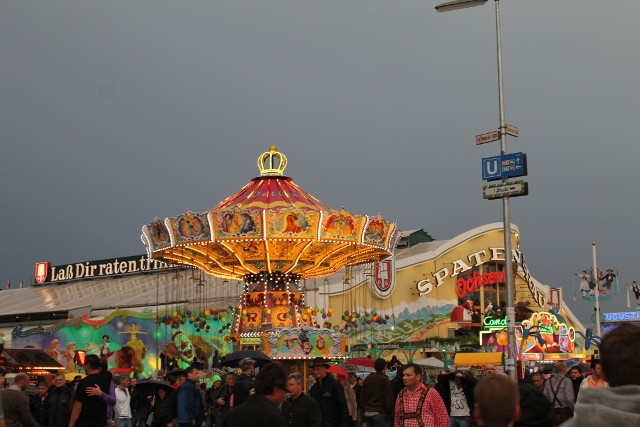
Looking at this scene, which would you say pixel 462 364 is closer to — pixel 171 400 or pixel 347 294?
pixel 171 400

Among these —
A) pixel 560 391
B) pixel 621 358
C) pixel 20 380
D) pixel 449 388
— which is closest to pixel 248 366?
pixel 449 388

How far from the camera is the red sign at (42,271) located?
210ft

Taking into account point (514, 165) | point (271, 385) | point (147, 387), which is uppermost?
point (514, 165)

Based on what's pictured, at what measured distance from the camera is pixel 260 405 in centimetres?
625

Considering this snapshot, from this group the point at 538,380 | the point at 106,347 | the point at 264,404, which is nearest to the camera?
the point at 264,404

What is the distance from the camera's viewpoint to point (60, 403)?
13156 millimetres

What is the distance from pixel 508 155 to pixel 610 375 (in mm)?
14353

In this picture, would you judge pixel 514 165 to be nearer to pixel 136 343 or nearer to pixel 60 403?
pixel 60 403

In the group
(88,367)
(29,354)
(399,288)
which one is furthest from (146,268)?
(88,367)

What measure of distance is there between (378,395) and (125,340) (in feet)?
88.4

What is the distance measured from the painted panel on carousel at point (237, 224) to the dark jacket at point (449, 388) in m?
14.4

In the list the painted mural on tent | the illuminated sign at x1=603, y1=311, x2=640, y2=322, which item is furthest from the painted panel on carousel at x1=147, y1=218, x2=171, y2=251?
the illuminated sign at x1=603, y1=311, x2=640, y2=322

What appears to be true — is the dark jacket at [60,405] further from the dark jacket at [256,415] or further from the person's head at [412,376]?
the dark jacket at [256,415]

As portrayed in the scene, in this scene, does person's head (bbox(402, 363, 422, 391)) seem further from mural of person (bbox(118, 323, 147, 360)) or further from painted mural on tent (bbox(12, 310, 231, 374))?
mural of person (bbox(118, 323, 147, 360))
